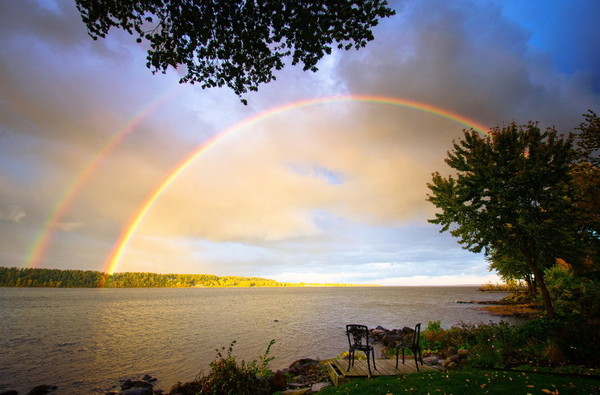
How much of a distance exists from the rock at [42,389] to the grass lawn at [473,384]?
1519 centimetres

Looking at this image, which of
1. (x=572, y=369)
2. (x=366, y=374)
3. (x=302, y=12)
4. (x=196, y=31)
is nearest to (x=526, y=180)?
(x=572, y=369)

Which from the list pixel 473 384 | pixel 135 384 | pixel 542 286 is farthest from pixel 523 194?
pixel 135 384

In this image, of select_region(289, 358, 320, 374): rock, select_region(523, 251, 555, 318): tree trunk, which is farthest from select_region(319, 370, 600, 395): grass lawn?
select_region(523, 251, 555, 318): tree trunk

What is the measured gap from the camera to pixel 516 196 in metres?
15.9

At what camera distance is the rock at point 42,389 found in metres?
13.8

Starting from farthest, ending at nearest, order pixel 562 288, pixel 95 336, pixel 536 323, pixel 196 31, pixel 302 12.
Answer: pixel 95 336, pixel 562 288, pixel 536 323, pixel 196 31, pixel 302 12

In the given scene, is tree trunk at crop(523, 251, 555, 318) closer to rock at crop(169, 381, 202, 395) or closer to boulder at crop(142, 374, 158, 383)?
rock at crop(169, 381, 202, 395)

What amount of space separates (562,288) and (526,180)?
18796mm

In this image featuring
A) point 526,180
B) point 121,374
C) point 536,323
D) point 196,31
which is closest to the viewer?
point 196,31

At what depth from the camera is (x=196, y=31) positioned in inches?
304

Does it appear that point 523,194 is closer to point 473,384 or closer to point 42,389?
point 473,384

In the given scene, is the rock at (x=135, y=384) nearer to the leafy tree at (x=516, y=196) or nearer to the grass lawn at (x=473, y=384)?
the grass lawn at (x=473, y=384)

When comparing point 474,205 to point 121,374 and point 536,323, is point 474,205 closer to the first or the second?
point 536,323

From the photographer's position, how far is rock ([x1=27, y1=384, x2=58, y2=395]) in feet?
45.3
